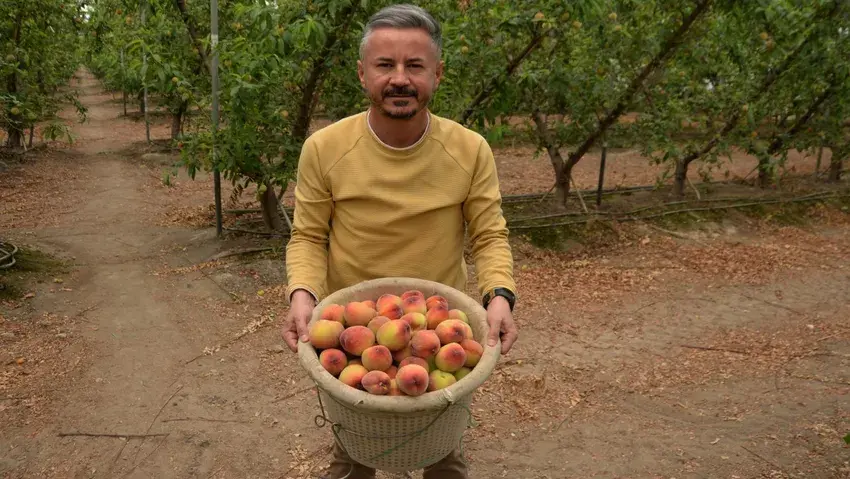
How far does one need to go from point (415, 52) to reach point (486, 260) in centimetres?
63

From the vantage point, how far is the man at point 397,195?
65.1 inches

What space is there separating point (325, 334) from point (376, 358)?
0.49 feet

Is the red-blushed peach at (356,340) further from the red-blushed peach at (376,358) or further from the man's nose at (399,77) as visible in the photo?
the man's nose at (399,77)

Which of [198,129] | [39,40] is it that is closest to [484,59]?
[198,129]

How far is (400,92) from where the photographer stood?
5.39ft

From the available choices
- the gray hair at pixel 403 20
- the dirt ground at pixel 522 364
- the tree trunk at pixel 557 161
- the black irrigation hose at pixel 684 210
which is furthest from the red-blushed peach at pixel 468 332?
the tree trunk at pixel 557 161

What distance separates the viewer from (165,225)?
21.0 ft

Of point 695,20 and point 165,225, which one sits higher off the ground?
Answer: point 695,20

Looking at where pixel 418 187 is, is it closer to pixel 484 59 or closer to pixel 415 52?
pixel 415 52

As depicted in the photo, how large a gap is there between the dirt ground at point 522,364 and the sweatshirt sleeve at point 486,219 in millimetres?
1257

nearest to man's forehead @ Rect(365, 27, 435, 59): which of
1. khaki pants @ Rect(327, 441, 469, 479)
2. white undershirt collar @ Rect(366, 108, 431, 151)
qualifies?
white undershirt collar @ Rect(366, 108, 431, 151)

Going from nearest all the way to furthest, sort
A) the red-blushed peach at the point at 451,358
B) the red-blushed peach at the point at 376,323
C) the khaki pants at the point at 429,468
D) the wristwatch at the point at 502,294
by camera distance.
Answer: the red-blushed peach at the point at 451,358, the red-blushed peach at the point at 376,323, the wristwatch at the point at 502,294, the khaki pants at the point at 429,468

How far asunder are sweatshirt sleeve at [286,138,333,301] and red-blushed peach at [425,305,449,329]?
1.16 feet

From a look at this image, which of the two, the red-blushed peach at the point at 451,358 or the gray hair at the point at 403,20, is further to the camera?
the gray hair at the point at 403,20
